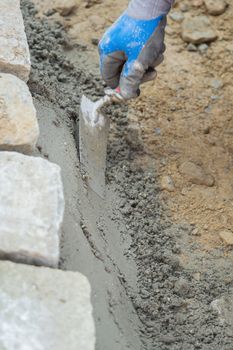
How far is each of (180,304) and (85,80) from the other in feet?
5.24

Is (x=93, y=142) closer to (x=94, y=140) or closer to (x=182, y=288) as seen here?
(x=94, y=140)

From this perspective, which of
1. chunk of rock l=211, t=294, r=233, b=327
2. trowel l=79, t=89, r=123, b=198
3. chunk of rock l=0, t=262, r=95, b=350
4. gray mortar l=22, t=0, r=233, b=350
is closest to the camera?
chunk of rock l=0, t=262, r=95, b=350

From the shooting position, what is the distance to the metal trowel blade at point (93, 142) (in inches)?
131

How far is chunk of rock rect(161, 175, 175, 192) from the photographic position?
360cm

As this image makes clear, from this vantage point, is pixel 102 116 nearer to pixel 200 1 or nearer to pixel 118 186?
pixel 118 186

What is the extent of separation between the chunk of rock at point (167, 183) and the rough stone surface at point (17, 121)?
1.01 meters

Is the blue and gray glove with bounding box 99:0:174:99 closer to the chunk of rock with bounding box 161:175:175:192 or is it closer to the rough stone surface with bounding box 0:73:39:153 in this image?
the rough stone surface with bounding box 0:73:39:153

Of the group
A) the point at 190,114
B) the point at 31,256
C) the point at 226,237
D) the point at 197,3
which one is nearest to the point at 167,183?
the point at 226,237

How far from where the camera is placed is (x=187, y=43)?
4.32 m

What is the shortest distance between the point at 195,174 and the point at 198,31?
1184 millimetres

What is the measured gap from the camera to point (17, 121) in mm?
2820

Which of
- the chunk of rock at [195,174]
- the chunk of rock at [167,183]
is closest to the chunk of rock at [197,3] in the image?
the chunk of rock at [195,174]

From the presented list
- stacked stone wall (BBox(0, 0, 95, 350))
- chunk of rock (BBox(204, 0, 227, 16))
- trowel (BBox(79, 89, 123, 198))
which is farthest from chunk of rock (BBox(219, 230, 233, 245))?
chunk of rock (BBox(204, 0, 227, 16))

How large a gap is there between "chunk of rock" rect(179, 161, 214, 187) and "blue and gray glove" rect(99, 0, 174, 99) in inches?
28.3
